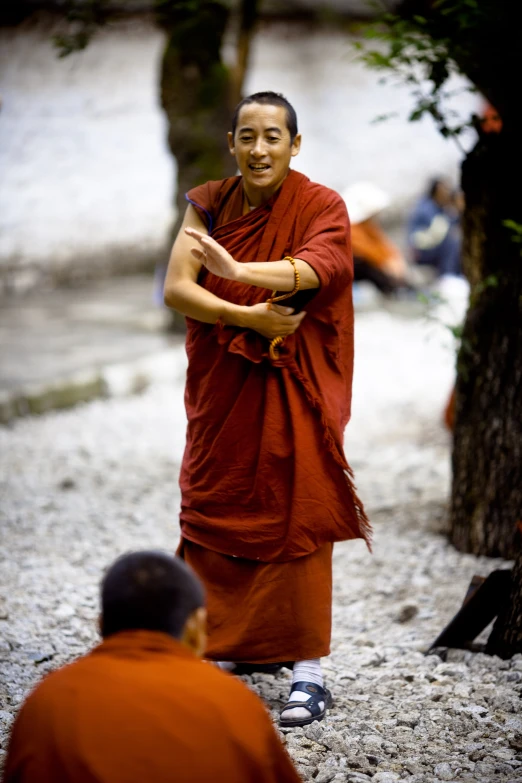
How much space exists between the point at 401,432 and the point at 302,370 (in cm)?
390

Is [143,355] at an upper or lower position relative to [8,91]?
lower

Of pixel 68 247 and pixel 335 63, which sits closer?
pixel 68 247

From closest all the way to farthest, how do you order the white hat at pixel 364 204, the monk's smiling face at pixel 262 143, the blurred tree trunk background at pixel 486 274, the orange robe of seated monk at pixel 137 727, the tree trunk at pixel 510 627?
the orange robe of seated monk at pixel 137 727
the monk's smiling face at pixel 262 143
the tree trunk at pixel 510 627
the blurred tree trunk background at pixel 486 274
the white hat at pixel 364 204

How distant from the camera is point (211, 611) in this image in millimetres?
2967

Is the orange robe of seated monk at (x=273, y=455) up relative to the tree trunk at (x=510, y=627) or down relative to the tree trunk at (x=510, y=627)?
up

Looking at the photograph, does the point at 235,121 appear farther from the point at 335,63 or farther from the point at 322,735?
the point at 335,63

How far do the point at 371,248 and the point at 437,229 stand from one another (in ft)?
2.42

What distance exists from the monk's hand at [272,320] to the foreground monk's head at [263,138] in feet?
1.28

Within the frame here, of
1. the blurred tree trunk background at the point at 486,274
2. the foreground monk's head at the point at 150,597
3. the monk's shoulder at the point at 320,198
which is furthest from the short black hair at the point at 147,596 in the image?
the blurred tree trunk background at the point at 486,274

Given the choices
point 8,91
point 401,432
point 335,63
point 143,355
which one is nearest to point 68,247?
point 8,91

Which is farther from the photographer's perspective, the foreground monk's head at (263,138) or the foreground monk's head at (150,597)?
the foreground monk's head at (263,138)

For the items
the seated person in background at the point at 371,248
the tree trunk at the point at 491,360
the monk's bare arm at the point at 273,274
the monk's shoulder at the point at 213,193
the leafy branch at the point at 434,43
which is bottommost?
the seated person in background at the point at 371,248

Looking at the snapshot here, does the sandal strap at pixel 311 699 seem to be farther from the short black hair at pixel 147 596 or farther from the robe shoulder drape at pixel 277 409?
the short black hair at pixel 147 596

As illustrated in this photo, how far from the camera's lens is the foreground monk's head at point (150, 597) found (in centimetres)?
172
